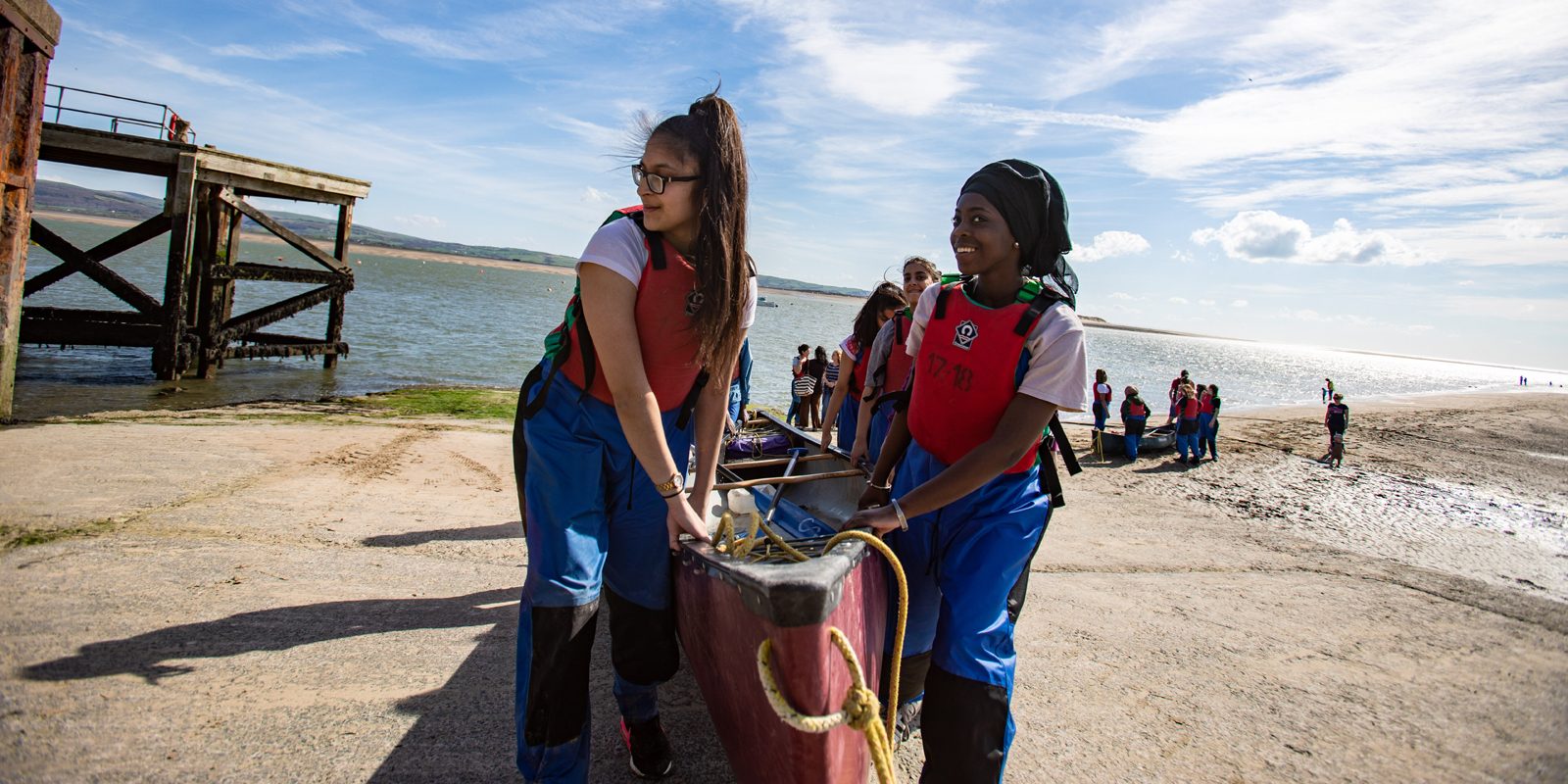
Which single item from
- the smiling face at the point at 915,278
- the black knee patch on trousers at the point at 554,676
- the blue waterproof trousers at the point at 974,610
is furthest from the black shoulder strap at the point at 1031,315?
the smiling face at the point at 915,278

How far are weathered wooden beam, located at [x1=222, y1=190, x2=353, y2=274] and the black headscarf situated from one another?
16.2m

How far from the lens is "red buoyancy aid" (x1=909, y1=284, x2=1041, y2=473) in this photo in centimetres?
255

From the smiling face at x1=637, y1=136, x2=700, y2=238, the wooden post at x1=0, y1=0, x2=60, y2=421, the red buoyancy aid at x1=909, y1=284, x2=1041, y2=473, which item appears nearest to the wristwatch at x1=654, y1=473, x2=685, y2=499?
the smiling face at x1=637, y1=136, x2=700, y2=238

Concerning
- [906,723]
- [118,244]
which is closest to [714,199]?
[906,723]

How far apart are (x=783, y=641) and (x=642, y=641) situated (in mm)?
954

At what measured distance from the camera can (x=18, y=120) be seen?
7.73 m

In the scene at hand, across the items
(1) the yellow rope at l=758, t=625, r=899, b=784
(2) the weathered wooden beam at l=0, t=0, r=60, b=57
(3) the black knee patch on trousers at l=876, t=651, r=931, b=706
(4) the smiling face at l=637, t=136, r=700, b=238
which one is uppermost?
(2) the weathered wooden beam at l=0, t=0, r=60, b=57

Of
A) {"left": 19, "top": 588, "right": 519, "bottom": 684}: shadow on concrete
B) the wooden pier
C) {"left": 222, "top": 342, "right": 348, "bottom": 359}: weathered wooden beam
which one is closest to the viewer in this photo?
{"left": 19, "top": 588, "right": 519, "bottom": 684}: shadow on concrete

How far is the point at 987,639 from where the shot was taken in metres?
2.43

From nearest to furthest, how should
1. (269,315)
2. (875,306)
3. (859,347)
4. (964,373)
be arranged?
(964,373) < (875,306) < (859,347) < (269,315)

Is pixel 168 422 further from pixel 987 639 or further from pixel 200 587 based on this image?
pixel 987 639

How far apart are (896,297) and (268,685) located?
176 inches

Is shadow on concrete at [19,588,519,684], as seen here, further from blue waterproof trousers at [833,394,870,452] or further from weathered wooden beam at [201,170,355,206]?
weathered wooden beam at [201,170,355,206]

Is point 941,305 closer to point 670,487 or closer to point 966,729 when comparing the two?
point 670,487
